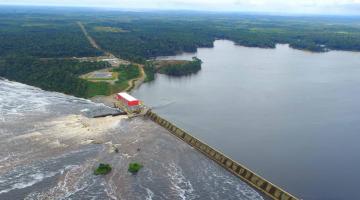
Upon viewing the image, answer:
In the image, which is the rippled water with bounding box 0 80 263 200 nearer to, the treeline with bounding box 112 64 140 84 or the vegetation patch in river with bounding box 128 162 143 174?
the vegetation patch in river with bounding box 128 162 143 174

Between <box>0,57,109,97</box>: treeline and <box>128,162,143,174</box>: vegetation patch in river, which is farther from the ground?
<box>0,57,109,97</box>: treeline

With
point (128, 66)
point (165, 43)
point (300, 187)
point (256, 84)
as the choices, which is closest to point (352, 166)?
point (300, 187)

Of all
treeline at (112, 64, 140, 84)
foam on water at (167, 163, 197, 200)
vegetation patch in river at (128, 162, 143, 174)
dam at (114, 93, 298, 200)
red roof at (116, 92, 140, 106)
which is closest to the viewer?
foam on water at (167, 163, 197, 200)

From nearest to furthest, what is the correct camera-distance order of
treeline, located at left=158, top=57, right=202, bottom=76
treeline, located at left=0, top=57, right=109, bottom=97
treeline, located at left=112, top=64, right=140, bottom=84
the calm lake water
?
1. the calm lake water
2. treeline, located at left=0, top=57, right=109, bottom=97
3. treeline, located at left=112, top=64, right=140, bottom=84
4. treeline, located at left=158, top=57, right=202, bottom=76

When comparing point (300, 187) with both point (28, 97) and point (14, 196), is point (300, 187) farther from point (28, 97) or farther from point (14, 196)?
point (28, 97)

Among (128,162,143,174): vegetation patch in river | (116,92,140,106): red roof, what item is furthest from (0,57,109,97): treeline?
(128,162,143,174): vegetation patch in river

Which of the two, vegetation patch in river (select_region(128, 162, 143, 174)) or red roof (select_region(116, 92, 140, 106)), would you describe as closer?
vegetation patch in river (select_region(128, 162, 143, 174))
